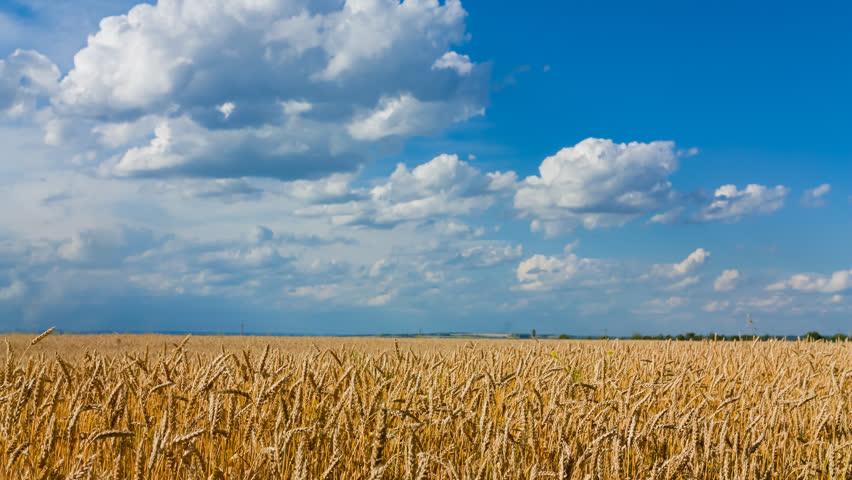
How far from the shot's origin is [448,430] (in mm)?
3875

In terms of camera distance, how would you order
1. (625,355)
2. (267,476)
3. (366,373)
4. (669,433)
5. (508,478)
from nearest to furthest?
(508,478)
(267,476)
(669,433)
(366,373)
(625,355)

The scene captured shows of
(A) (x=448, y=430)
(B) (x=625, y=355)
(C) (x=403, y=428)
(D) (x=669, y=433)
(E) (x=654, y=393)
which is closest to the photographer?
(C) (x=403, y=428)

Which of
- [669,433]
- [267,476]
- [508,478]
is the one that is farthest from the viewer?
[669,433]

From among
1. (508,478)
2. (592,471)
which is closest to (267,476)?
(508,478)

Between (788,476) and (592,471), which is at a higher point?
(592,471)

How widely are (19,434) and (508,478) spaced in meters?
2.72

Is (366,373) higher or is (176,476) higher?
(366,373)

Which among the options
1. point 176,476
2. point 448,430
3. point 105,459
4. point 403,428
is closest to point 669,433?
point 448,430

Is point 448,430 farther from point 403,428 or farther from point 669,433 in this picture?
point 669,433

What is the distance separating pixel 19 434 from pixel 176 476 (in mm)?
1015

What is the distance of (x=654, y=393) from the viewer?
4.96 m

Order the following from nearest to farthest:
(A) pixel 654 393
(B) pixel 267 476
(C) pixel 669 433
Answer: (B) pixel 267 476 → (C) pixel 669 433 → (A) pixel 654 393

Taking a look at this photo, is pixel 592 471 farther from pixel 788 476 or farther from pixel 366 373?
pixel 366 373

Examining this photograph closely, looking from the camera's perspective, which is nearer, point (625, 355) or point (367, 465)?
point (367, 465)
